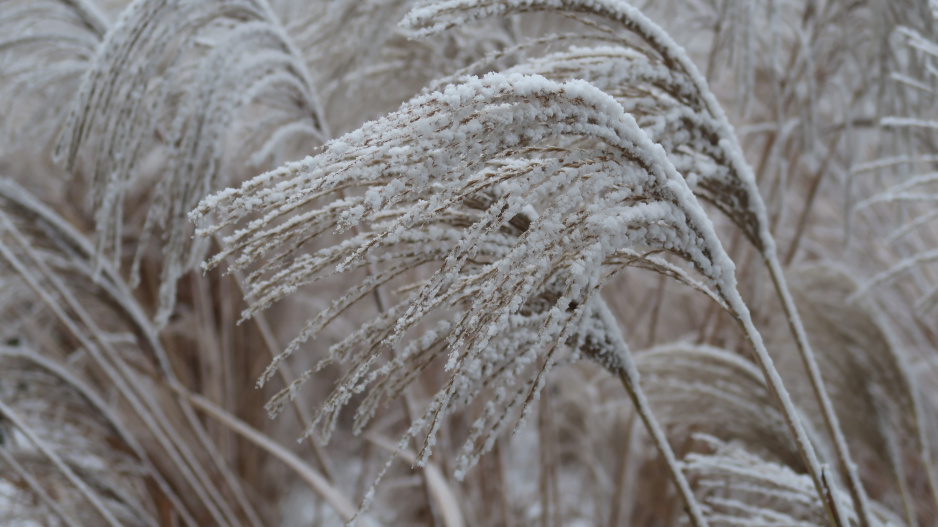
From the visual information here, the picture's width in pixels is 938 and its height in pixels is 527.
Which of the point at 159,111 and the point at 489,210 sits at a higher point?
the point at 159,111

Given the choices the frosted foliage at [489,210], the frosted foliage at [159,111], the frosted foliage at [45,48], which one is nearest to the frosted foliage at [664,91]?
the frosted foliage at [489,210]

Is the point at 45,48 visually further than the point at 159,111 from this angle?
Yes

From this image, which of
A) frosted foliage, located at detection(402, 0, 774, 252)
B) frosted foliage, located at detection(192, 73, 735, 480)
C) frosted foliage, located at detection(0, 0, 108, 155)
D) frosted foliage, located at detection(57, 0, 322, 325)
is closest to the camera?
frosted foliage, located at detection(192, 73, 735, 480)

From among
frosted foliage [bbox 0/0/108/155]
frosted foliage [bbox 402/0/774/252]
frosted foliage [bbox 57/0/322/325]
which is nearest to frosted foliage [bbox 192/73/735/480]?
frosted foliage [bbox 402/0/774/252]

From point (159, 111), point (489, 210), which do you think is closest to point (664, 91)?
point (489, 210)

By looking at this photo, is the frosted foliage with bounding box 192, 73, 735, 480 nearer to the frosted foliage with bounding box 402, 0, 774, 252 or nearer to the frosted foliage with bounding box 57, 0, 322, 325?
the frosted foliage with bounding box 402, 0, 774, 252

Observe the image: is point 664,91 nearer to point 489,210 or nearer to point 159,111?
point 489,210

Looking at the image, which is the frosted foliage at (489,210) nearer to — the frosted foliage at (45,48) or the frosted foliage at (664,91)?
the frosted foliage at (664,91)

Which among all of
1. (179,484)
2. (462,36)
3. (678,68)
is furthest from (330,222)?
(179,484)

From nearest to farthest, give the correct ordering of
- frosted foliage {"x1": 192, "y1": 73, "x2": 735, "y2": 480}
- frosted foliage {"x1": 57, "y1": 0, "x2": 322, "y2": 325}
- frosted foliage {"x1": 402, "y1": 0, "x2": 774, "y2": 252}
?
frosted foliage {"x1": 192, "y1": 73, "x2": 735, "y2": 480}, frosted foliage {"x1": 402, "y1": 0, "x2": 774, "y2": 252}, frosted foliage {"x1": 57, "y1": 0, "x2": 322, "y2": 325}
